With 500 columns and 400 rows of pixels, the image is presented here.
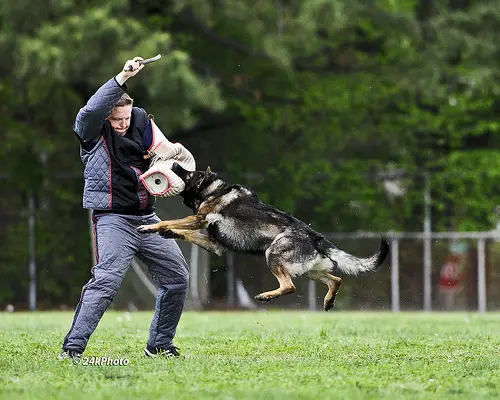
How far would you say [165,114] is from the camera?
66.0 ft

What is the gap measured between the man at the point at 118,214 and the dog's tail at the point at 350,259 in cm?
106

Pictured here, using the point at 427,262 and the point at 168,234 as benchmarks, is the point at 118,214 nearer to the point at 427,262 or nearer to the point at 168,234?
the point at 168,234

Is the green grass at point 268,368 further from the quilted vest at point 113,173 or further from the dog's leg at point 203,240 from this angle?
the quilted vest at point 113,173

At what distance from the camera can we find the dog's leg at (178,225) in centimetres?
796

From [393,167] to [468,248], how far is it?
284cm

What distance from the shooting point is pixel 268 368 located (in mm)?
7336

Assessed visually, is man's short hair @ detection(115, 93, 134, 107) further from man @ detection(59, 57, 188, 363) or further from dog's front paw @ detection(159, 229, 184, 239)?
dog's front paw @ detection(159, 229, 184, 239)

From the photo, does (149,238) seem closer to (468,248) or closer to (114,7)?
(114,7)

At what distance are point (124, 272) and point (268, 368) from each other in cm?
129

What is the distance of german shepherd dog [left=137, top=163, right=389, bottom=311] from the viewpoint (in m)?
8.27

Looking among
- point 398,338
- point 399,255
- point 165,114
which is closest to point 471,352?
point 398,338

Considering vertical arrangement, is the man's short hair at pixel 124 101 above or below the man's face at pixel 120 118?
above

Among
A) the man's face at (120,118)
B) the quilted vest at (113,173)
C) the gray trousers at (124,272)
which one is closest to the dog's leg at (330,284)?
the gray trousers at (124,272)

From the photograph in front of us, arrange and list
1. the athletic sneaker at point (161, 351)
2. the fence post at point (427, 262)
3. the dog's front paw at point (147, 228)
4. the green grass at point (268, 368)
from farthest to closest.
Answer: the fence post at point (427, 262) → the athletic sneaker at point (161, 351) → the dog's front paw at point (147, 228) → the green grass at point (268, 368)
